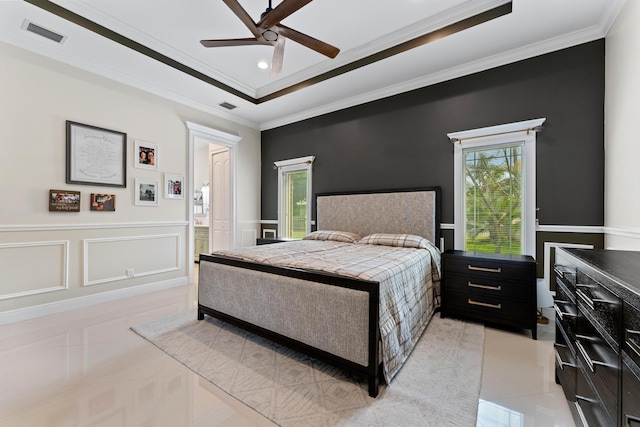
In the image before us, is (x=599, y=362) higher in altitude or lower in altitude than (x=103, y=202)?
lower

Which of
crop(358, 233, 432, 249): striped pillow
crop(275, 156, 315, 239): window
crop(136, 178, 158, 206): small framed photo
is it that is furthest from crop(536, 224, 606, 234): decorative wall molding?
crop(136, 178, 158, 206): small framed photo

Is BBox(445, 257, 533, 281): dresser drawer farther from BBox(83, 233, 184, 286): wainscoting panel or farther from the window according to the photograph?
BBox(83, 233, 184, 286): wainscoting panel

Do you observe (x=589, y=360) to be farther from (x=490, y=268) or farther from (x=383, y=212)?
(x=383, y=212)

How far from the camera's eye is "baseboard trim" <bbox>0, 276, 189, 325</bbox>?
2842 mm

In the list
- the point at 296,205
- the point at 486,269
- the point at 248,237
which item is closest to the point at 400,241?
the point at 486,269

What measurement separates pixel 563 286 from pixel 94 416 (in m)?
2.78

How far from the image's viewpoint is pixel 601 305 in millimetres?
1041

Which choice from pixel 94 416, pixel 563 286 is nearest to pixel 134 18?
pixel 94 416

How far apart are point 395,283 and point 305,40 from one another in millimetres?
2331

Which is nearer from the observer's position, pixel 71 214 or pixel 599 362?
pixel 599 362

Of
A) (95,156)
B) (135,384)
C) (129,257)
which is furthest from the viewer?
(129,257)

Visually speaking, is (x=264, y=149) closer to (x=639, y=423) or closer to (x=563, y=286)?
(x=563, y=286)

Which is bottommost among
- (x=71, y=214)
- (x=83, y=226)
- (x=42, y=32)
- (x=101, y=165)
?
(x=83, y=226)

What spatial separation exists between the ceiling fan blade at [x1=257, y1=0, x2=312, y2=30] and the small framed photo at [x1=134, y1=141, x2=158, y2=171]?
2.59m
